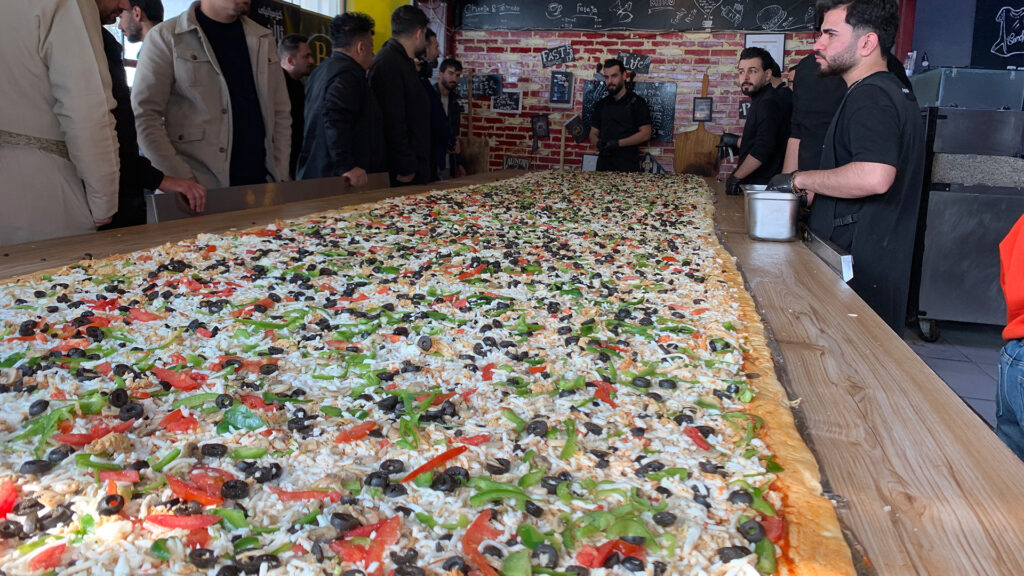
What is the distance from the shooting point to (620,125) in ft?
21.8

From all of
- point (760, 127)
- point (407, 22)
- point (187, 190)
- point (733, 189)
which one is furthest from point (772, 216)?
point (407, 22)

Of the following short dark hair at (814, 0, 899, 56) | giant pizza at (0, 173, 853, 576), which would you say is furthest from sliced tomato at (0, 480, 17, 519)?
short dark hair at (814, 0, 899, 56)

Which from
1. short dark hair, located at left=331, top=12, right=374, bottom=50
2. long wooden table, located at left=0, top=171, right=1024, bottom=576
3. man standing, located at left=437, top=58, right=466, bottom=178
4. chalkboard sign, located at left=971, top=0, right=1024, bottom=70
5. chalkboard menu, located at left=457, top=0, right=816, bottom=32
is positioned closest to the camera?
long wooden table, located at left=0, top=171, right=1024, bottom=576

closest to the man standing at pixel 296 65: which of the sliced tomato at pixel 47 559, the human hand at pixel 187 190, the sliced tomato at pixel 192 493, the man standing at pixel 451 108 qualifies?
the man standing at pixel 451 108

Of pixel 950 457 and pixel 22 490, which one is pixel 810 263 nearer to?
pixel 950 457

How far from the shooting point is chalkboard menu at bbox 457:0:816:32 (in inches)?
291

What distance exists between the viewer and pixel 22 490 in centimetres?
80

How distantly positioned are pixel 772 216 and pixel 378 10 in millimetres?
5678

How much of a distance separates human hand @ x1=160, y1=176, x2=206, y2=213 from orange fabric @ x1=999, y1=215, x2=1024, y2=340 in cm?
264

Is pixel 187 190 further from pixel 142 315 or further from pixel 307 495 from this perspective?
pixel 307 495

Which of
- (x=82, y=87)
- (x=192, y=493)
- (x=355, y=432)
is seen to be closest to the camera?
(x=192, y=493)

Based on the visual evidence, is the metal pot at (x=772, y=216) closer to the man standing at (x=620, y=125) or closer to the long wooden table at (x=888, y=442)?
the long wooden table at (x=888, y=442)

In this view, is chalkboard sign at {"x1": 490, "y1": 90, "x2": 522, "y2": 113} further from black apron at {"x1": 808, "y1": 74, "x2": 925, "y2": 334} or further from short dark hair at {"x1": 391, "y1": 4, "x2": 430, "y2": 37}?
black apron at {"x1": 808, "y1": 74, "x2": 925, "y2": 334}

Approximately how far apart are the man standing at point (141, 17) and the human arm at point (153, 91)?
0.66 metres
